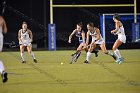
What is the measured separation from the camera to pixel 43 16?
34.1 m

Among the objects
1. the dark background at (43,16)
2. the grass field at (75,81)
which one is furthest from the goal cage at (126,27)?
the grass field at (75,81)

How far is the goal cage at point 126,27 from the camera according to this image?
32.1m

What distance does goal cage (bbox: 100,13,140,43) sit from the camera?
32.1 m

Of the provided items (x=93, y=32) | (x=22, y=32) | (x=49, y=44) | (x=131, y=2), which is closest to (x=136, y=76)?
(x=93, y=32)

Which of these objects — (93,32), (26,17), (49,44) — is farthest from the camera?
(26,17)

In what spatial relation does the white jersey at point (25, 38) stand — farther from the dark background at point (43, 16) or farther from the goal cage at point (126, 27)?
the dark background at point (43, 16)

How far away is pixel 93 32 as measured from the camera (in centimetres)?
1966

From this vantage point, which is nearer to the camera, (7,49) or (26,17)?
(7,49)

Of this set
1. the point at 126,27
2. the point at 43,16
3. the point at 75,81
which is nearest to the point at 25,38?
the point at 75,81

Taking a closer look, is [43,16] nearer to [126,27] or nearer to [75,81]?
[126,27]

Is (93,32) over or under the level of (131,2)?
under

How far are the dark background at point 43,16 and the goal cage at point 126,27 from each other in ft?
4.29

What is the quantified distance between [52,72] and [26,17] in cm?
1884

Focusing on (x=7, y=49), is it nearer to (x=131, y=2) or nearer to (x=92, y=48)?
(x=131, y=2)
